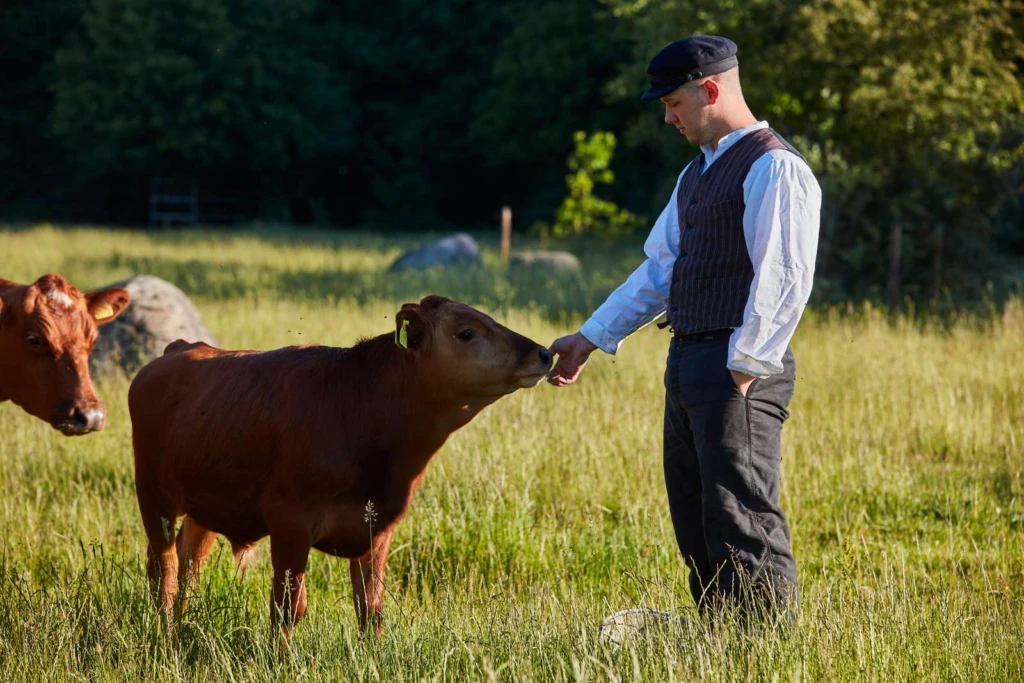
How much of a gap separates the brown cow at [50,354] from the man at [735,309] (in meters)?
2.59

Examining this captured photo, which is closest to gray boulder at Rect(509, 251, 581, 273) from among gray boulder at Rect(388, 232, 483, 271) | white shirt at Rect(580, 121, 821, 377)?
gray boulder at Rect(388, 232, 483, 271)

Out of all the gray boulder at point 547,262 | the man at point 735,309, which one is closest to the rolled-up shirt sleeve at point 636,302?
the man at point 735,309

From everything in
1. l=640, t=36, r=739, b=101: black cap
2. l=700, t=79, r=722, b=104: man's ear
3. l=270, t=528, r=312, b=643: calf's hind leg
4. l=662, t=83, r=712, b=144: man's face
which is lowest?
A: l=270, t=528, r=312, b=643: calf's hind leg

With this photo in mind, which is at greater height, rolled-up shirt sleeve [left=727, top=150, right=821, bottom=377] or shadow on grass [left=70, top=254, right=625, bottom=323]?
rolled-up shirt sleeve [left=727, top=150, right=821, bottom=377]

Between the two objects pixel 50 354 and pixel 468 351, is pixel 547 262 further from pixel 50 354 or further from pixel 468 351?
pixel 468 351

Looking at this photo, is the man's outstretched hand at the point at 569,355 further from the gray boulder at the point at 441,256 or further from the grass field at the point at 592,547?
the gray boulder at the point at 441,256

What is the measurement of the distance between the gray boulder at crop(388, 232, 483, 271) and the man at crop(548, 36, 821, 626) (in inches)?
683

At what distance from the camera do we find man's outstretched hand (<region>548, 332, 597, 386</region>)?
4.78 meters

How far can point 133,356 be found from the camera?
1021 cm

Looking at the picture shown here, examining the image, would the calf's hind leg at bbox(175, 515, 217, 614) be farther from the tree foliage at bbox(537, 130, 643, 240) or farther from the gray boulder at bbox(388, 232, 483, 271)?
the tree foliage at bbox(537, 130, 643, 240)

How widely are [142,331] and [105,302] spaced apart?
4832 mm

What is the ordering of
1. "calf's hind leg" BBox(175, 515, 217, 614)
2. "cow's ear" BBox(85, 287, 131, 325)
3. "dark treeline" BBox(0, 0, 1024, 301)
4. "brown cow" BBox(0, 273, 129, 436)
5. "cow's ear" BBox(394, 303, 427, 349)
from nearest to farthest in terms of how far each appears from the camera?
"cow's ear" BBox(394, 303, 427, 349), "brown cow" BBox(0, 273, 129, 436), "calf's hind leg" BBox(175, 515, 217, 614), "cow's ear" BBox(85, 287, 131, 325), "dark treeline" BBox(0, 0, 1024, 301)

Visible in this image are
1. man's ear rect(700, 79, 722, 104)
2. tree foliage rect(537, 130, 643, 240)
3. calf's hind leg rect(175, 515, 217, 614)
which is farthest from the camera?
tree foliage rect(537, 130, 643, 240)

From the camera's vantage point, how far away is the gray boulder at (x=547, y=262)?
21984 mm
